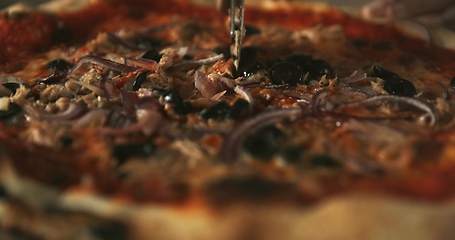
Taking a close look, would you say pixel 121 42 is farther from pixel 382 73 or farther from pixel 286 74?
pixel 382 73

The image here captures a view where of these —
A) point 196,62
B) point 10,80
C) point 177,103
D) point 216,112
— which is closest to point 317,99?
point 216,112

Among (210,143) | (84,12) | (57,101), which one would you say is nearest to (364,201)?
(210,143)

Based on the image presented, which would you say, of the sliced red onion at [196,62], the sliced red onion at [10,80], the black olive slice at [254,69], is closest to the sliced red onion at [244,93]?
the black olive slice at [254,69]

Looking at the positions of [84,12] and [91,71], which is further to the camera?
[84,12]

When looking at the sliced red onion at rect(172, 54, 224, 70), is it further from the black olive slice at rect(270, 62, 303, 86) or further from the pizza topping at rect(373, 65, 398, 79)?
the pizza topping at rect(373, 65, 398, 79)

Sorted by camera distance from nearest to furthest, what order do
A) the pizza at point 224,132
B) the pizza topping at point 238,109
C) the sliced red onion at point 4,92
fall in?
the pizza at point 224,132 → the pizza topping at point 238,109 → the sliced red onion at point 4,92

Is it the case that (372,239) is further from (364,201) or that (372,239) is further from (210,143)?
(210,143)

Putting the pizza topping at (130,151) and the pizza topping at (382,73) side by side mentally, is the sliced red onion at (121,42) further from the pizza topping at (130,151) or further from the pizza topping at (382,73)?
the pizza topping at (382,73)
